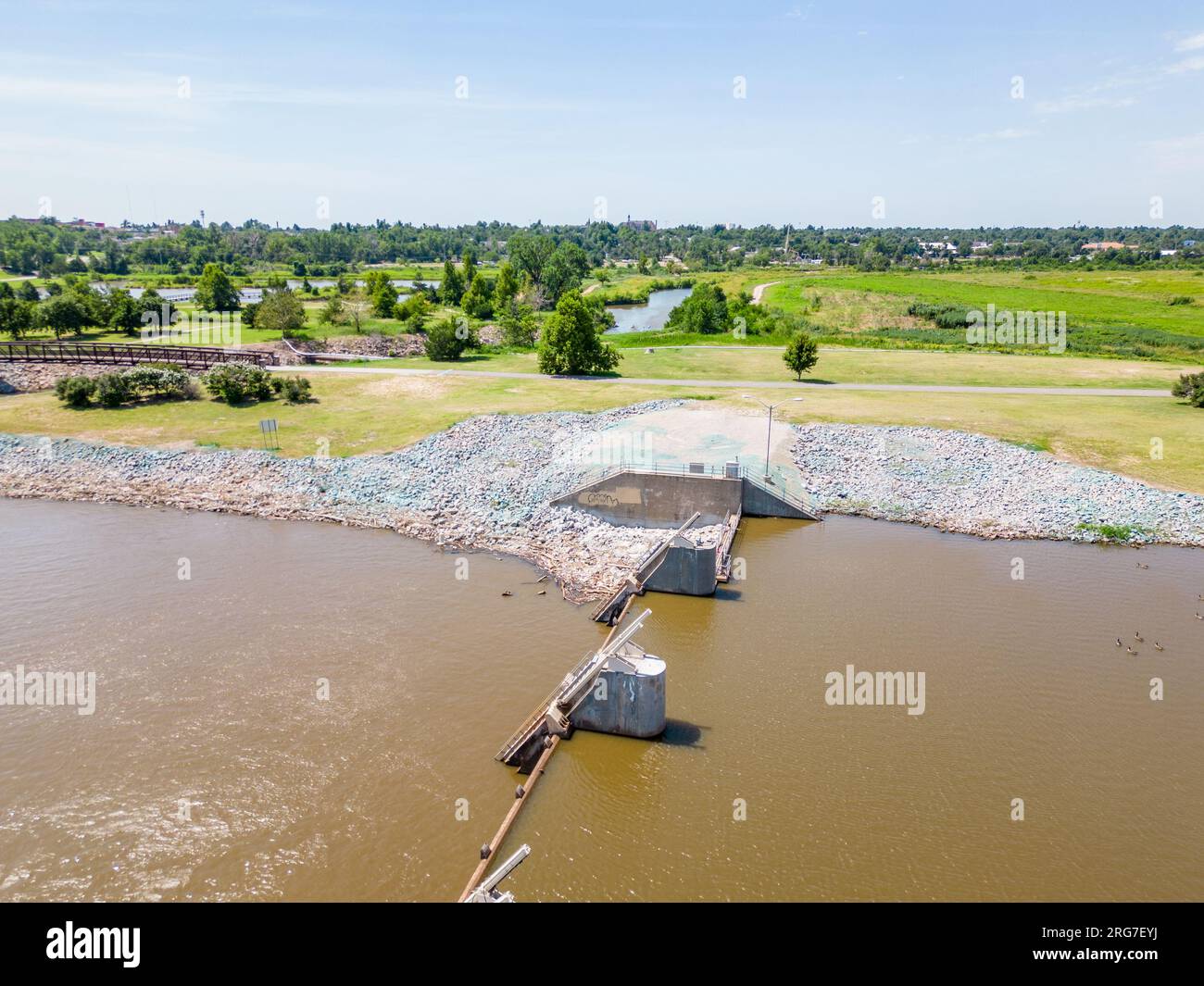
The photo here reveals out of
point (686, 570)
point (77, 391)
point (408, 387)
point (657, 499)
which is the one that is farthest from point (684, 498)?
point (77, 391)

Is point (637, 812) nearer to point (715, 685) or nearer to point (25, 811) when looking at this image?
point (715, 685)

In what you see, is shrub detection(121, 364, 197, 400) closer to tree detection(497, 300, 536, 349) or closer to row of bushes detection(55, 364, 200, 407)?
row of bushes detection(55, 364, 200, 407)

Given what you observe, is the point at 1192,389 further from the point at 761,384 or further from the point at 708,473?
the point at 708,473

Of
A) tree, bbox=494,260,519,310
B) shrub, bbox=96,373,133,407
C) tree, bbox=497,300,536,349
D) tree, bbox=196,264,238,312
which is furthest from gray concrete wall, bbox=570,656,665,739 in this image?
tree, bbox=494,260,519,310

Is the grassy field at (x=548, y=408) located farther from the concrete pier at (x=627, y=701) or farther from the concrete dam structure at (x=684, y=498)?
the concrete pier at (x=627, y=701)
